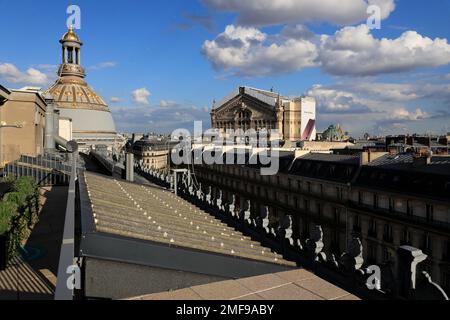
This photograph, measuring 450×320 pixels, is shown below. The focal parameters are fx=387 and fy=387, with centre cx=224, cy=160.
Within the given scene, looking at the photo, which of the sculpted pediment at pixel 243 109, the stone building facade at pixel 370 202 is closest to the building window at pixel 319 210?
the stone building facade at pixel 370 202

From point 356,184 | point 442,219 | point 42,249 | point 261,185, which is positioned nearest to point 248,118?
point 261,185

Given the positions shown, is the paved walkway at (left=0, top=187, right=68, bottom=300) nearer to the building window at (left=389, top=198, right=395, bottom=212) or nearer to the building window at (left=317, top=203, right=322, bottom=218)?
the building window at (left=389, top=198, right=395, bottom=212)

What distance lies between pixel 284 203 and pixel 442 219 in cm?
1820

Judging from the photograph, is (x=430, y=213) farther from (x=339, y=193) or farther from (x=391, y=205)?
(x=339, y=193)

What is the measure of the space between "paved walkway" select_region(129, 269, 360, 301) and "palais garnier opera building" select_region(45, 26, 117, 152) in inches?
2869

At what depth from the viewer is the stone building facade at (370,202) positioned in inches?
1071

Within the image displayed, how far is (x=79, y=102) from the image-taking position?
78.3 metres

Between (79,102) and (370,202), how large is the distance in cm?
6375

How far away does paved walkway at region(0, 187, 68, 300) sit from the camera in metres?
7.10

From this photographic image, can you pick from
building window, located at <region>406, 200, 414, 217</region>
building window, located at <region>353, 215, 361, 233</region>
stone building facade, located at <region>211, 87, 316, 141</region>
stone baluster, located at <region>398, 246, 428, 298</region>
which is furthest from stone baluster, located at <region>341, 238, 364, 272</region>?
stone building facade, located at <region>211, 87, 316, 141</region>

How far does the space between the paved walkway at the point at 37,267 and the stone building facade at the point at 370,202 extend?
42.9 feet

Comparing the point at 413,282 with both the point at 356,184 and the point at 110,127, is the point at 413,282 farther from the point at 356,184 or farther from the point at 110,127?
the point at 110,127

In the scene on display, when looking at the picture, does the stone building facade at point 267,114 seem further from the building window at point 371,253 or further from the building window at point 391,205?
the building window at point 391,205

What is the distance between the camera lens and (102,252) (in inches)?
200
